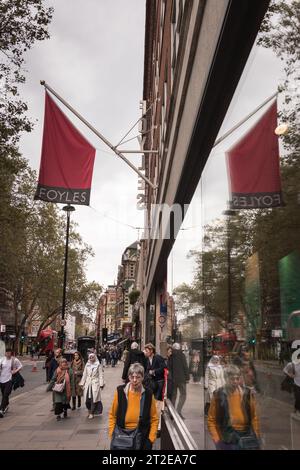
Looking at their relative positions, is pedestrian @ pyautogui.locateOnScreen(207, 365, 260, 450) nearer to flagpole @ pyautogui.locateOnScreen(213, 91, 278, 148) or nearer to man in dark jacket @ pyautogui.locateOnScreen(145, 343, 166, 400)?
flagpole @ pyautogui.locateOnScreen(213, 91, 278, 148)

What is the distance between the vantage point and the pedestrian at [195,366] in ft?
17.2

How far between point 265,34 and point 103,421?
10.9 m

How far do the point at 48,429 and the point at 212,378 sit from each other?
7935 mm

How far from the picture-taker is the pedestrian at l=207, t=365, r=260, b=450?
3057 millimetres

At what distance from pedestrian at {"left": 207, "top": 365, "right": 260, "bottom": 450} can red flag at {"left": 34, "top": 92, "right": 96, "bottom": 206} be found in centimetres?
597

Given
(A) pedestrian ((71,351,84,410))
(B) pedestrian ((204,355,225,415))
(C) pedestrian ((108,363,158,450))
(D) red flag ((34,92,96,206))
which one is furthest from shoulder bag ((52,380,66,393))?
(B) pedestrian ((204,355,225,415))

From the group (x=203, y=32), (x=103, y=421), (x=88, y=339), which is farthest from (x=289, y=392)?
(x=88, y=339)

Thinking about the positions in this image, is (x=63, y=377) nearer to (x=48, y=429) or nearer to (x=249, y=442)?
(x=48, y=429)

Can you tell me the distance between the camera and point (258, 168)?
9.91ft

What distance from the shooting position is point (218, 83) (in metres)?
4.57

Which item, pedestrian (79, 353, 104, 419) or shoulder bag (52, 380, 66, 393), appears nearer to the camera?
shoulder bag (52, 380, 66, 393)

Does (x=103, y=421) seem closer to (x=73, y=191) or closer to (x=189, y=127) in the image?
(x=73, y=191)

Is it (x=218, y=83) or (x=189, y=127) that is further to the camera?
(x=189, y=127)

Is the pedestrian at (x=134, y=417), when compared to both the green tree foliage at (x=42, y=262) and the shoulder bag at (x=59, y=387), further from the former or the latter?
the green tree foliage at (x=42, y=262)
